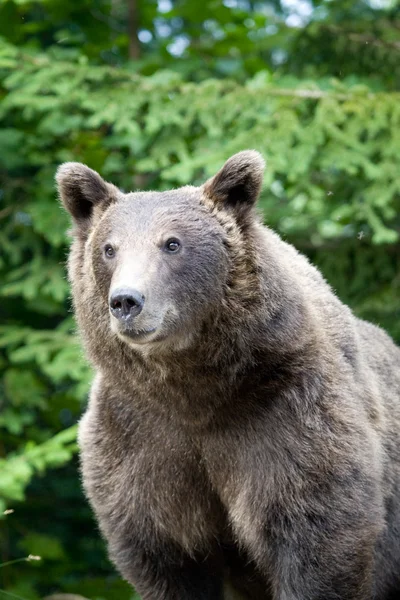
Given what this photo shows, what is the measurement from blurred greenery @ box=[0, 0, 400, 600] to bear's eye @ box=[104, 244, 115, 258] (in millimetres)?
2699

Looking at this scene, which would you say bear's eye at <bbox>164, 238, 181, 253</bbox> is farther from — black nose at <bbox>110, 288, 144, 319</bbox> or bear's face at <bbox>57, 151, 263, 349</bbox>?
black nose at <bbox>110, 288, 144, 319</bbox>

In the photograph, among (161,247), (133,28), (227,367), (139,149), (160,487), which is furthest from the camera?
(133,28)

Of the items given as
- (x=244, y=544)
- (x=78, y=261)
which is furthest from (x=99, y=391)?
(x=244, y=544)

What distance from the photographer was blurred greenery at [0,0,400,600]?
7730 millimetres

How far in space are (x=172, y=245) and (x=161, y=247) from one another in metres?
0.06

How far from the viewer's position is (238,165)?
470 centimetres

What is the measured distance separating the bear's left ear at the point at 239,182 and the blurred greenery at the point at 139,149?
2.74 meters

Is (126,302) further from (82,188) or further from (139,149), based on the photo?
(139,149)

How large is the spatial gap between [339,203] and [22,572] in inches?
169

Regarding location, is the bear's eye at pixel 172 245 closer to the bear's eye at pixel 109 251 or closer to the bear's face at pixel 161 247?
the bear's face at pixel 161 247

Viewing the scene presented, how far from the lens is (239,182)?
4758mm

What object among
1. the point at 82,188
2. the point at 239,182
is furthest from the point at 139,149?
the point at 239,182

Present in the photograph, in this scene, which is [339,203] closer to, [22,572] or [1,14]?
[1,14]

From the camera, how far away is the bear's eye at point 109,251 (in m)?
4.54
